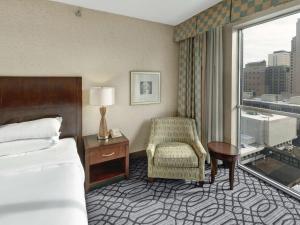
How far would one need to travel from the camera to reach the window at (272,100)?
2188mm

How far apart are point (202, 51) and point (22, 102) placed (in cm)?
266

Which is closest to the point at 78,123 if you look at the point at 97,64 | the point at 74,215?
the point at 97,64

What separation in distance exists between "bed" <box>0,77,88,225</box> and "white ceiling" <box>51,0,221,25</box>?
1059 millimetres

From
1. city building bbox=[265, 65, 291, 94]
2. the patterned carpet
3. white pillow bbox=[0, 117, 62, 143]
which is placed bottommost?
the patterned carpet

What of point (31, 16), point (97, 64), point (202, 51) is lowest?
point (97, 64)

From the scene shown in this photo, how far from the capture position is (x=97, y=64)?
8.86 ft

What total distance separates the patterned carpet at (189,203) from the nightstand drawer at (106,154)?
1.27 feet

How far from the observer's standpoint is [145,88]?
123 inches

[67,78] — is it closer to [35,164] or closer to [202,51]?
[35,164]

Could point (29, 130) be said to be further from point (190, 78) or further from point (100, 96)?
point (190, 78)

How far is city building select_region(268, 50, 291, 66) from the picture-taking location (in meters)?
2.22

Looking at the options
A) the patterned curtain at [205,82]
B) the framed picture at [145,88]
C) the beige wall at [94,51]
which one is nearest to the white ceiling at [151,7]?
the beige wall at [94,51]

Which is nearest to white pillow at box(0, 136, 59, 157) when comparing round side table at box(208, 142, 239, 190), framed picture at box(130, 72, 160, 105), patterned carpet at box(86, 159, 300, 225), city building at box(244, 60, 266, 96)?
patterned carpet at box(86, 159, 300, 225)

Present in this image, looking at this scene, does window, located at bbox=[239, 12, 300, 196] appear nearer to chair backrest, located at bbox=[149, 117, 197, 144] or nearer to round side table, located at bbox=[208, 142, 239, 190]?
round side table, located at bbox=[208, 142, 239, 190]
